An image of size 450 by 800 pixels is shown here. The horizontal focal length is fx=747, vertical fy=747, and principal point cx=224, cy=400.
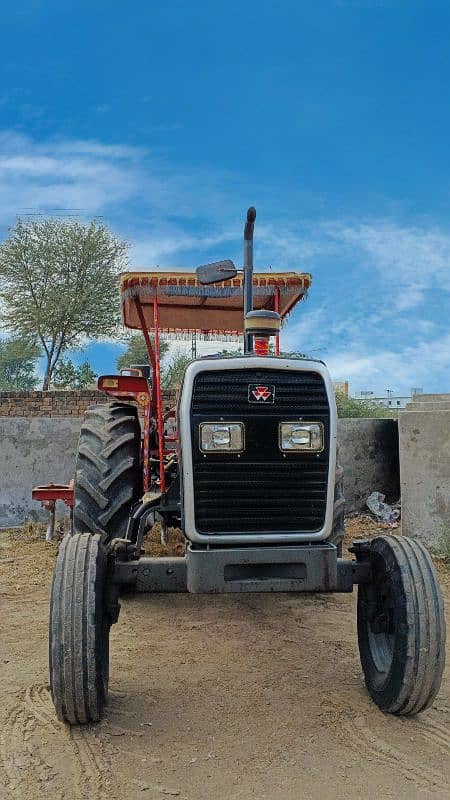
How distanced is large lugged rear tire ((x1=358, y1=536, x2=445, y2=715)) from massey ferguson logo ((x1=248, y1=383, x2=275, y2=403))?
0.85m

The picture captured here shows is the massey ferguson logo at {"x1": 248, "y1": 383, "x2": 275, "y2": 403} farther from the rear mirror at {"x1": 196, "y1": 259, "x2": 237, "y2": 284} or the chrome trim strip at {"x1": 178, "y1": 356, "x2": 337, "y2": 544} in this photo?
the rear mirror at {"x1": 196, "y1": 259, "x2": 237, "y2": 284}

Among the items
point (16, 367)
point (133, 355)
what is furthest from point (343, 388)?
point (16, 367)

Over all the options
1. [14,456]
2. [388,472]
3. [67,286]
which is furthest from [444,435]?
[67,286]

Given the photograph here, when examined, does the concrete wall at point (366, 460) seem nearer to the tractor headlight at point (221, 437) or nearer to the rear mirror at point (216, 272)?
the rear mirror at point (216, 272)

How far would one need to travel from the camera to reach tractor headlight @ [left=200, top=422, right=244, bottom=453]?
10.8 feet

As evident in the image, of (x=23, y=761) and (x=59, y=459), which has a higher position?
(x=59, y=459)

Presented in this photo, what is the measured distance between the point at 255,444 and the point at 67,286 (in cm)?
2102

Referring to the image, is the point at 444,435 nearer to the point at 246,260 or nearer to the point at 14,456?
the point at 246,260

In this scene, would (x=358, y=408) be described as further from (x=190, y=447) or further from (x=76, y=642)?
(x=76, y=642)

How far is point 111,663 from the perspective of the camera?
13.2 feet

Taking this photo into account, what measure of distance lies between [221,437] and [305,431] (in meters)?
0.38

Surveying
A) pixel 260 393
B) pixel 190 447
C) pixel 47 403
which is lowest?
pixel 190 447

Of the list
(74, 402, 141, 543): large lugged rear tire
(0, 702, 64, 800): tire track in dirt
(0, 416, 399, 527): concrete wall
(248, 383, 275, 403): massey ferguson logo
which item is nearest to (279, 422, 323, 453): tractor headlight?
(248, 383, 275, 403): massey ferguson logo

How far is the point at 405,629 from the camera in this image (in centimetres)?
317
